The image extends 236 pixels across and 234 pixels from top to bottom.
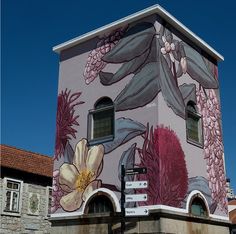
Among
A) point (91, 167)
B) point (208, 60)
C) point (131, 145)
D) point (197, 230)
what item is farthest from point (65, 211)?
point (208, 60)

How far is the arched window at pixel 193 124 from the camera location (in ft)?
43.6

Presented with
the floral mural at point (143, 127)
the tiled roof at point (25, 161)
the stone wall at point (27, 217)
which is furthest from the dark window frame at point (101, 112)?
the stone wall at point (27, 217)

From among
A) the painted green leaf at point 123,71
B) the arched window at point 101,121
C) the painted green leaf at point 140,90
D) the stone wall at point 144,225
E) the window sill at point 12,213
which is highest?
the painted green leaf at point 123,71

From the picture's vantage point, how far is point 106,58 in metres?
13.5

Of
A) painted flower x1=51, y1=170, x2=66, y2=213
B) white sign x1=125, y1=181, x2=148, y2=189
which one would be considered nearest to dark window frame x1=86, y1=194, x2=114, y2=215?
painted flower x1=51, y1=170, x2=66, y2=213

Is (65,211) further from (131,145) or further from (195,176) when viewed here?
(195,176)

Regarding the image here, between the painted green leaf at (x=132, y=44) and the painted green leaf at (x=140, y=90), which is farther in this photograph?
the painted green leaf at (x=132, y=44)

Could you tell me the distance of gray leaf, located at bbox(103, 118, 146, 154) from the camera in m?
12.1

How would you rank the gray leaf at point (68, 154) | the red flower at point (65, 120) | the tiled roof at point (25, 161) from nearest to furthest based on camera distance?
the gray leaf at point (68, 154) → the red flower at point (65, 120) → the tiled roof at point (25, 161)

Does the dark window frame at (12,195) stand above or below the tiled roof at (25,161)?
below

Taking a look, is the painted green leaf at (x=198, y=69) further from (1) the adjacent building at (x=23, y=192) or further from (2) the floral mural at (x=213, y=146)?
(1) the adjacent building at (x=23, y=192)

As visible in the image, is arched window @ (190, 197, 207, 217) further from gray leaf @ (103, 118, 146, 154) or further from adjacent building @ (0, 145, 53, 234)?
adjacent building @ (0, 145, 53, 234)

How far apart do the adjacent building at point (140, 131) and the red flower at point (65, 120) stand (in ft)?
0.11

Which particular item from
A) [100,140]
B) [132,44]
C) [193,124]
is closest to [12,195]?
[100,140]
